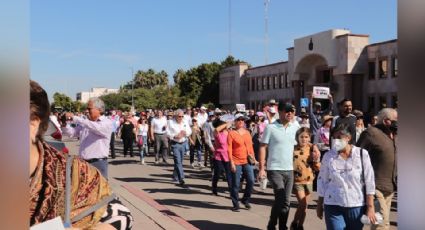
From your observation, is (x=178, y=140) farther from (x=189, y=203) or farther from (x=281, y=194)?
(x=281, y=194)

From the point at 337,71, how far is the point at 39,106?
119 feet

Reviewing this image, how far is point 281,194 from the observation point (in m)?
6.72

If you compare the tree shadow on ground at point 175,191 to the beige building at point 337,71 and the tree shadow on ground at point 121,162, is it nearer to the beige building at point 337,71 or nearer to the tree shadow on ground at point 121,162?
the tree shadow on ground at point 121,162

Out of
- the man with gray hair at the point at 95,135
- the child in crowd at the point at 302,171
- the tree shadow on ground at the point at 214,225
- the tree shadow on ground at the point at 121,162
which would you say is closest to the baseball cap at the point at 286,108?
the child in crowd at the point at 302,171

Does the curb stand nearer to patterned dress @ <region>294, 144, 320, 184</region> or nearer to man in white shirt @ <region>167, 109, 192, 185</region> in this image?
man in white shirt @ <region>167, 109, 192, 185</region>

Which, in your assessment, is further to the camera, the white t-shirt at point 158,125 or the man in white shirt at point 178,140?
the white t-shirt at point 158,125

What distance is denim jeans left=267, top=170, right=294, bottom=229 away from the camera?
671 cm

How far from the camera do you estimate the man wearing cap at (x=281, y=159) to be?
6738mm

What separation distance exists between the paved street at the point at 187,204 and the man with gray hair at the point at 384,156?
50.5 inches

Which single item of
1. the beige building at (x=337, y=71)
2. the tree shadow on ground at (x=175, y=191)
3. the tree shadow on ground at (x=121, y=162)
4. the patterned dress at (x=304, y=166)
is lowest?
the tree shadow on ground at (x=121, y=162)

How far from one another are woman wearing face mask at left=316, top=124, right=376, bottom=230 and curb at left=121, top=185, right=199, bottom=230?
2.79 metres
